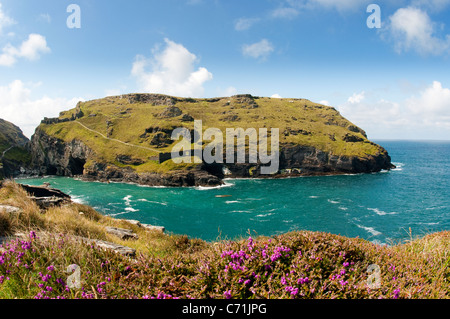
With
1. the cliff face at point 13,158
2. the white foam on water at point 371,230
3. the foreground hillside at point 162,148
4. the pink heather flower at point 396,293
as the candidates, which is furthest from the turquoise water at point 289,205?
the cliff face at point 13,158

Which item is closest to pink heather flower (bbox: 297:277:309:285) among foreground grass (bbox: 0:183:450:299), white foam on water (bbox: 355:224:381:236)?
foreground grass (bbox: 0:183:450:299)

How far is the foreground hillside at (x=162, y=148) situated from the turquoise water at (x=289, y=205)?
37.2 feet

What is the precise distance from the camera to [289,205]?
72062mm

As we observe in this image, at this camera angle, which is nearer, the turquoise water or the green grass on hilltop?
the turquoise water

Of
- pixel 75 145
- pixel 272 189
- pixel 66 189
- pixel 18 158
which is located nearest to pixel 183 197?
pixel 272 189

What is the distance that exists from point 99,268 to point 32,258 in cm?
167

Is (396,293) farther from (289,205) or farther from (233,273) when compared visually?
(289,205)

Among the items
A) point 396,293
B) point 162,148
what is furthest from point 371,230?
point 162,148

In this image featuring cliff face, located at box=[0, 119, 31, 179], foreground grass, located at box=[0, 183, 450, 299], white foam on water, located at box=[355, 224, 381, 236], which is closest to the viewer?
foreground grass, located at box=[0, 183, 450, 299]

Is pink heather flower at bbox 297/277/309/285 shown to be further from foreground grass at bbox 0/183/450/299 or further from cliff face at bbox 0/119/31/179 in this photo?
cliff face at bbox 0/119/31/179

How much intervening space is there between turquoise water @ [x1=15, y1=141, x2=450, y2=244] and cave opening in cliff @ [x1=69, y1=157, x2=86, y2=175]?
108ft

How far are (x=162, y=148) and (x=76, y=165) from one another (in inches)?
2046

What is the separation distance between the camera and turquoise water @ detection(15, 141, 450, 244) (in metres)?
53.6
